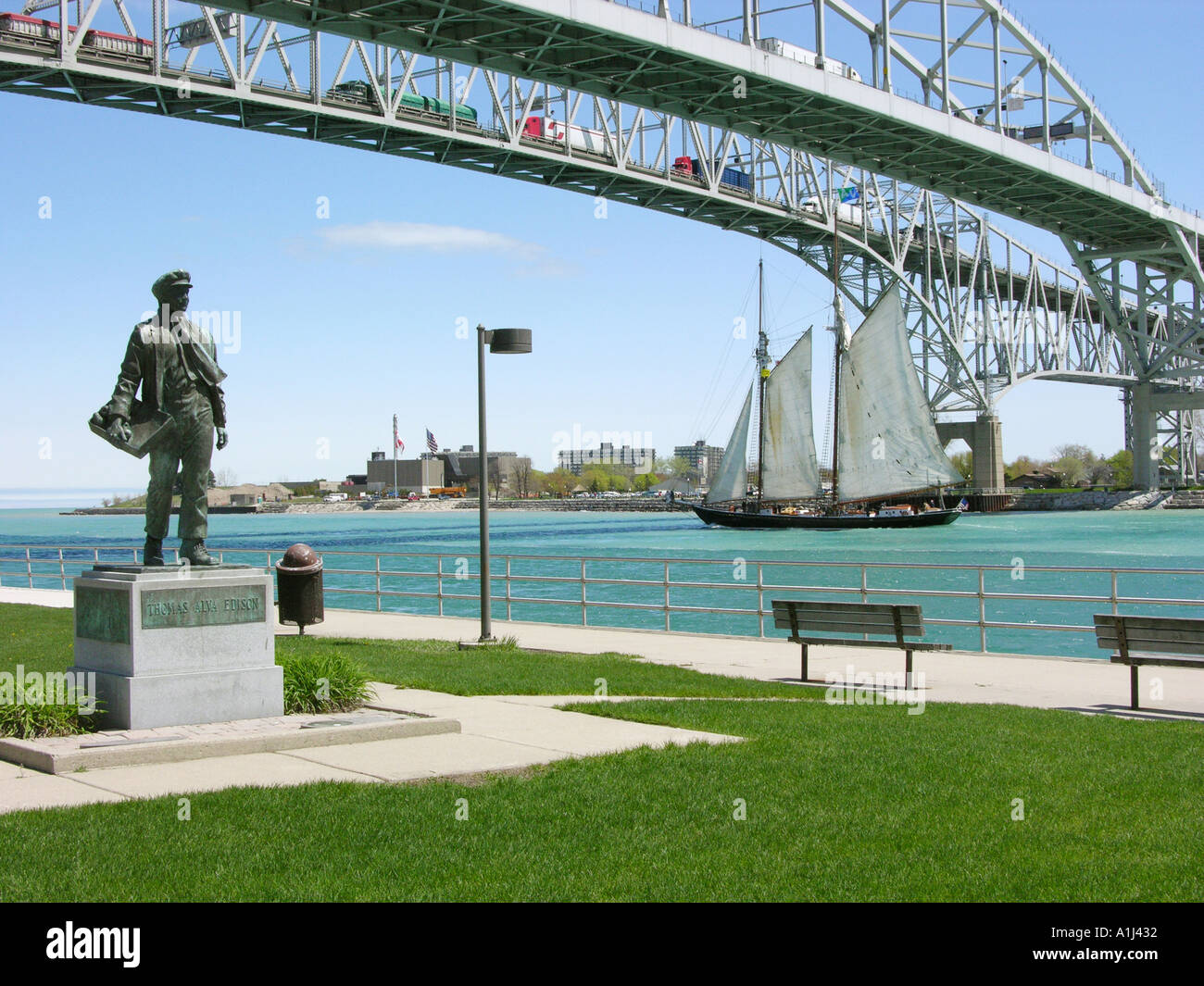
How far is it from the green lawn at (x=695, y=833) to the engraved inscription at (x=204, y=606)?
233 centimetres

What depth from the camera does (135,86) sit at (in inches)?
1638

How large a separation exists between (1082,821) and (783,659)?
348 inches

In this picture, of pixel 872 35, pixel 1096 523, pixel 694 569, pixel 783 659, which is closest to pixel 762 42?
pixel 872 35

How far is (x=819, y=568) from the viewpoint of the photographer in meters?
38.1

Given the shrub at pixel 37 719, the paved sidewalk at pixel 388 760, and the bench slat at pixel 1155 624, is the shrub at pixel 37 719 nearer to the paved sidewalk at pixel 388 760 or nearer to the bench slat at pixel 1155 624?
the paved sidewalk at pixel 388 760

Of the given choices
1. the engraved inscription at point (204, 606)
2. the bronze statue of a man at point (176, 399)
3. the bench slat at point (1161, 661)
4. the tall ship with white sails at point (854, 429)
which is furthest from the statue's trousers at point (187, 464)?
the tall ship with white sails at point (854, 429)

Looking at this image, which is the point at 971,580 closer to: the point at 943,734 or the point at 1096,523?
the point at 943,734

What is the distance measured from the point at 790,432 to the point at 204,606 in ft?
228

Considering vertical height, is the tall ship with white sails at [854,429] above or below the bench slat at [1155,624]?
above

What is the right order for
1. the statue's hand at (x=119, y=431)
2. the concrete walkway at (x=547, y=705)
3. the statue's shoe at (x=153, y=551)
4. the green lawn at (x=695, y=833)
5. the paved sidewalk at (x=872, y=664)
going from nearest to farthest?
the green lawn at (x=695, y=833) < the concrete walkway at (x=547, y=705) < the statue's hand at (x=119, y=431) < the statue's shoe at (x=153, y=551) < the paved sidewalk at (x=872, y=664)

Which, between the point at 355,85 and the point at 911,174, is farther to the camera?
the point at 911,174

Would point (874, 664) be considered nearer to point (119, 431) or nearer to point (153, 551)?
point (153, 551)

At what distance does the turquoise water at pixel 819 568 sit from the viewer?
1157 inches

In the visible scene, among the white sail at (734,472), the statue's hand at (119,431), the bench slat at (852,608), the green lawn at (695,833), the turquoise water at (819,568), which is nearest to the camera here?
the green lawn at (695,833)
